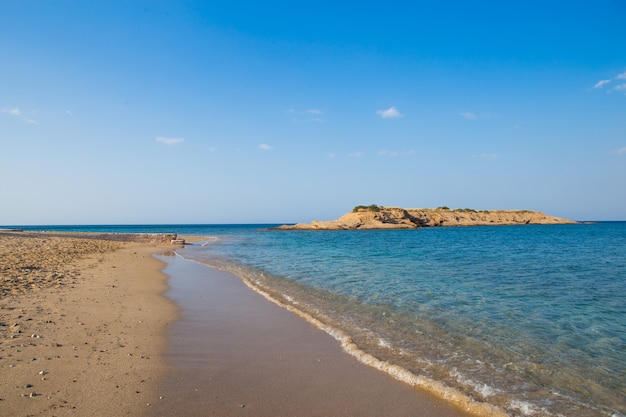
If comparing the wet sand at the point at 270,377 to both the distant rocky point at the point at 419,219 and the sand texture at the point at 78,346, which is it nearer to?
the sand texture at the point at 78,346

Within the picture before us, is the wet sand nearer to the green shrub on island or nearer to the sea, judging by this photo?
the sea

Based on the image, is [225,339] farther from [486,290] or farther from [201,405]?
[486,290]

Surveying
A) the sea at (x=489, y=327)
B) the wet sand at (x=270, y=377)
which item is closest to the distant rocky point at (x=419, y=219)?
the sea at (x=489, y=327)

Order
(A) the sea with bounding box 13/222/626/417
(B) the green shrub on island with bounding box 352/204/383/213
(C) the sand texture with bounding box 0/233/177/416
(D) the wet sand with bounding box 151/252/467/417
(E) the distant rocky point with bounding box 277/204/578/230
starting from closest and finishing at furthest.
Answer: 1. (C) the sand texture with bounding box 0/233/177/416
2. (D) the wet sand with bounding box 151/252/467/417
3. (A) the sea with bounding box 13/222/626/417
4. (E) the distant rocky point with bounding box 277/204/578/230
5. (B) the green shrub on island with bounding box 352/204/383/213

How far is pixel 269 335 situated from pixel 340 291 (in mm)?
5836

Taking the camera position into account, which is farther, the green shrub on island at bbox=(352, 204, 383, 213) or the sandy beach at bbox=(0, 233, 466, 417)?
the green shrub on island at bbox=(352, 204, 383, 213)

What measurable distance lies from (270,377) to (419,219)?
4112 inches

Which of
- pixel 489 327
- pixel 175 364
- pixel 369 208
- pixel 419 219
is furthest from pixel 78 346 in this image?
pixel 419 219

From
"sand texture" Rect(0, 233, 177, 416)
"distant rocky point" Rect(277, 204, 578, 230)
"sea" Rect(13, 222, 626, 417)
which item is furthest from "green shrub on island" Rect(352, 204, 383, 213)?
"sand texture" Rect(0, 233, 177, 416)

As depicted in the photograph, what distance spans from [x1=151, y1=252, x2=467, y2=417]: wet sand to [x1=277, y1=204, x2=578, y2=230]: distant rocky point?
8804 cm

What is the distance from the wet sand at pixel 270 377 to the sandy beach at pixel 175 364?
0.02m

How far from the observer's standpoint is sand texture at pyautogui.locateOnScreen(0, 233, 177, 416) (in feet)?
15.9

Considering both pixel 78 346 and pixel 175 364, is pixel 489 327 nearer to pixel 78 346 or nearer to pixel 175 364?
pixel 175 364

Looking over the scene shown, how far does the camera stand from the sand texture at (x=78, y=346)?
485cm
